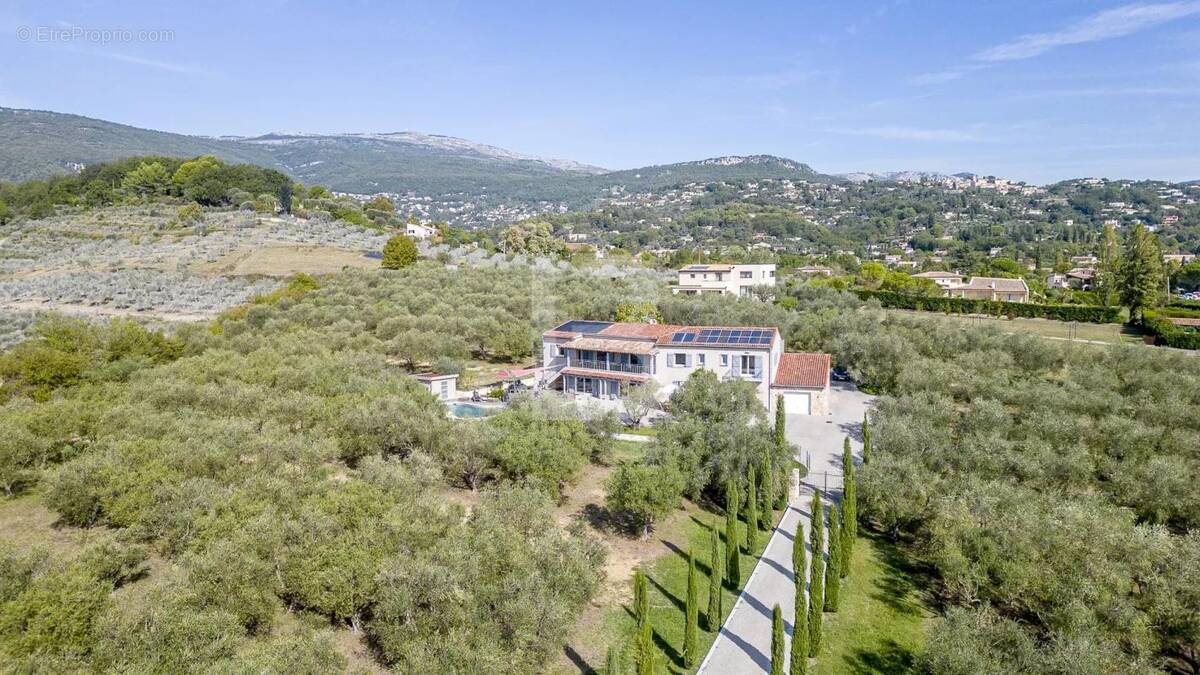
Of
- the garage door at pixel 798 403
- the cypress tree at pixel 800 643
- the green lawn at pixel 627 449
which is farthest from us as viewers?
the garage door at pixel 798 403

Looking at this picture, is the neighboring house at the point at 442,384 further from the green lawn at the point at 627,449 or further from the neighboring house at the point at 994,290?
the neighboring house at the point at 994,290

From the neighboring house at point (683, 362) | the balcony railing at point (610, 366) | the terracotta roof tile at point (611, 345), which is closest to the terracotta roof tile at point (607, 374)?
the neighboring house at point (683, 362)

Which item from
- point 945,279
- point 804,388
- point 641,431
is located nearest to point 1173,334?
point 804,388

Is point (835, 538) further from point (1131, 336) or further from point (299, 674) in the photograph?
point (1131, 336)

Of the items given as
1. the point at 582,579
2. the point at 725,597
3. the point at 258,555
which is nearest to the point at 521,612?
the point at 582,579

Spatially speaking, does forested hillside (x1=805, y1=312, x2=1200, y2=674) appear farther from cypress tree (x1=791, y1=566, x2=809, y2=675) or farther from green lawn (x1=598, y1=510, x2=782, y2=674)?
green lawn (x1=598, y1=510, x2=782, y2=674)

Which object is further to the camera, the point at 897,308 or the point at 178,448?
the point at 897,308
